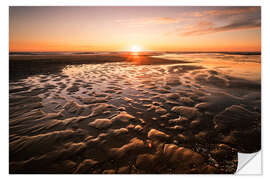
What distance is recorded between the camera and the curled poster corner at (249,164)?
6.77ft

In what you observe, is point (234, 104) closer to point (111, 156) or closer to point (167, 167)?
point (167, 167)

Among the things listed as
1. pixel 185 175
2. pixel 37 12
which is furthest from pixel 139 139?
pixel 37 12

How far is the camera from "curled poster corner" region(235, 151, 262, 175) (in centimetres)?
206

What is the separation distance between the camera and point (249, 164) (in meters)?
2.18

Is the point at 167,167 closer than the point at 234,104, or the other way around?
the point at 167,167

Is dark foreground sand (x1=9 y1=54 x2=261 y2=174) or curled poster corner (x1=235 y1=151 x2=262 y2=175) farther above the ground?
dark foreground sand (x1=9 y1=54 x2=261 y2=174)

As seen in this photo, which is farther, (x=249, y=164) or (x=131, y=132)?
(x=131, y=132)

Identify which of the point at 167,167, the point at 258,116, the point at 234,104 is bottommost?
the point at 167,167

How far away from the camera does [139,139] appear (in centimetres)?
231

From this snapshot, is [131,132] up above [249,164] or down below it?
above

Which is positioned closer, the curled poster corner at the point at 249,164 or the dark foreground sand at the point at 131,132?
the dark foreground sand at the point at 131,132

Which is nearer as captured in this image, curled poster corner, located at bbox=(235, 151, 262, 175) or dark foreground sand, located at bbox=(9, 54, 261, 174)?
dark foreground sand, located at bbox=(9, 54, 261, 174)

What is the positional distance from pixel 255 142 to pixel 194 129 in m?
1.14
